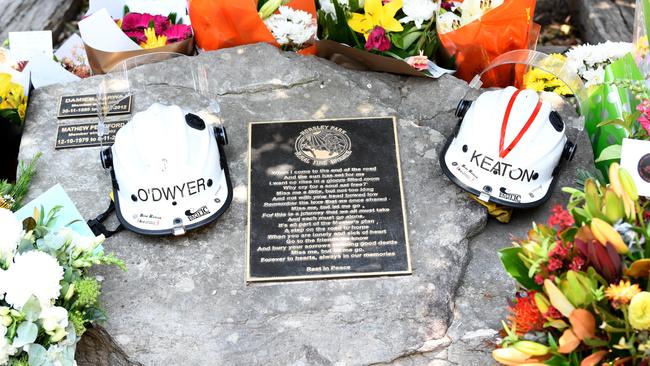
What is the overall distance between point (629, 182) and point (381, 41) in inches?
68.4

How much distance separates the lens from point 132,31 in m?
4.03

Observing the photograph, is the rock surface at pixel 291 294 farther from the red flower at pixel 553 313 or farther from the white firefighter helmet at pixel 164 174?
the red flower at pixel 553 313

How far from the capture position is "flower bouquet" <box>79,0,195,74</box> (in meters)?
3.73

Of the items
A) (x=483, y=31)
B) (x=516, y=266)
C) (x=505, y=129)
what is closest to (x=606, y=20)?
(x=483, y=31)

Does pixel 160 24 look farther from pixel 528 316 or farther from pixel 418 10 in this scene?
pixel 528 316

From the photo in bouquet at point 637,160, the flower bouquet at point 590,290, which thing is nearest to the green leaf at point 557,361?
the flower bouquet at point 590,290

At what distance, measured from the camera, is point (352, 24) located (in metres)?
3.74

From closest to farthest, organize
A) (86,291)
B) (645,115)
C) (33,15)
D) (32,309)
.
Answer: (32,309), (86,291), (645,115), (33,15)

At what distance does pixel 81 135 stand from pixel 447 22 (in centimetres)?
192

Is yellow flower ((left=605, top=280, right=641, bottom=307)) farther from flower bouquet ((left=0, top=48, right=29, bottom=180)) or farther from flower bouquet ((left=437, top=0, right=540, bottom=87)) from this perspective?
flower bouquet ((left=0, top=48, right=29, bottom=180))

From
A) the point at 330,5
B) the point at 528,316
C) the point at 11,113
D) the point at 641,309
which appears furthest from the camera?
the point at 330,5

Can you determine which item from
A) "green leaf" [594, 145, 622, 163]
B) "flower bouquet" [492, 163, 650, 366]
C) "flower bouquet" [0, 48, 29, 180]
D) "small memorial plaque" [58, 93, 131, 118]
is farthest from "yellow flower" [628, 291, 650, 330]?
"flower bouquet" [0, 48, 29, 180]

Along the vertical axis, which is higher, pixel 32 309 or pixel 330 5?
pixel 330 5

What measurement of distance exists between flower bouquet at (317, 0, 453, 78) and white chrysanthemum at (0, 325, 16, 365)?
208cm
